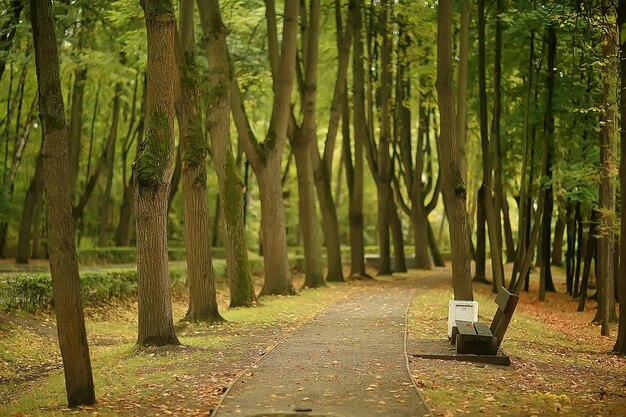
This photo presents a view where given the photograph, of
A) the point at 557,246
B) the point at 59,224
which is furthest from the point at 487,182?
the point at 557,246

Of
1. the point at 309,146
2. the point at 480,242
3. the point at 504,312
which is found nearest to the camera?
the point at 504,312

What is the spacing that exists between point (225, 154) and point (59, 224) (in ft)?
38.0

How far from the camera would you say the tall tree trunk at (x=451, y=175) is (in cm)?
1805

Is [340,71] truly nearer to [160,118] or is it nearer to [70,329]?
[160,118]

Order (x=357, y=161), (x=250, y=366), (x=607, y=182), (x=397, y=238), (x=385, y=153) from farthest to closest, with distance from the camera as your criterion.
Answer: (x=397, y=238) < (x=385, y=153) < (x=357, y=161) < (x=607, y=182) < (x=250, y=366)

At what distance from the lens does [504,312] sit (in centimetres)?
1410

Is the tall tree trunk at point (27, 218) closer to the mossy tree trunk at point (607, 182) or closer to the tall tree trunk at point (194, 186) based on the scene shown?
the tall tree trunk at point (194, 186)

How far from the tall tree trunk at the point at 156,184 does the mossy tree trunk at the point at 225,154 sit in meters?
6.38

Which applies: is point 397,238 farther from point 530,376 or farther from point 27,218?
point 530,376

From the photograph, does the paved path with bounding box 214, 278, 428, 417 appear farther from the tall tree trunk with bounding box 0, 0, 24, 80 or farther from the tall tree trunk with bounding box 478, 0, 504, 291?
the tall tree trunk with bounding box 0, 0, 24, 80

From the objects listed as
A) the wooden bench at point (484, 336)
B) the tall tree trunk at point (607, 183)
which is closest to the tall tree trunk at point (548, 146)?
the tall tree trunk at point (607, 183)

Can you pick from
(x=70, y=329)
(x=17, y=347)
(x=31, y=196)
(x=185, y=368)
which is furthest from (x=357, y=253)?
(x=70, y=329)

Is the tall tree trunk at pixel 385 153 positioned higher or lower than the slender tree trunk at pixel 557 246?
higher

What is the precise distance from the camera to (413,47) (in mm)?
33156
